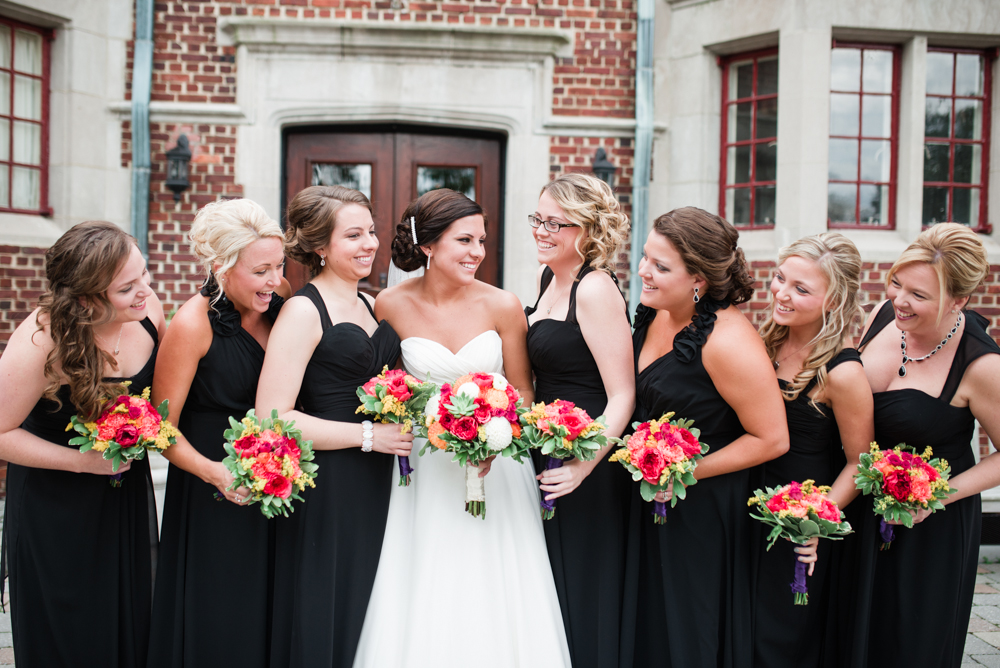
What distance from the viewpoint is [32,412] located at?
2.92 metres

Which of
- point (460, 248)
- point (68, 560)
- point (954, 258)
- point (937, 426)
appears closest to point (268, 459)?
point (68, 560)

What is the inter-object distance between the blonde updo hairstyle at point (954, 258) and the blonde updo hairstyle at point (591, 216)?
1230 millimetres

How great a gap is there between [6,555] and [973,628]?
5.24m

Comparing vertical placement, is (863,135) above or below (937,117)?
below

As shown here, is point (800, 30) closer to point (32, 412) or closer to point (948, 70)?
point (948, 70)

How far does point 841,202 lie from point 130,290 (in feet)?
A: 21.9

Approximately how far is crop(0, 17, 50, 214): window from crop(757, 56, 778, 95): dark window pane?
22.8 ft

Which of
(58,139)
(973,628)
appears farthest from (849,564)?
(58,139)

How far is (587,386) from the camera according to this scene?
318cm

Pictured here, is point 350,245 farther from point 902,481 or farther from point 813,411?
point 902,481

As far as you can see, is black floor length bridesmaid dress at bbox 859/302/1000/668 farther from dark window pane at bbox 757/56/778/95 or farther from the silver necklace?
dark window pane at bbox 757/56/778/95

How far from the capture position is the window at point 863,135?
7.15 meters

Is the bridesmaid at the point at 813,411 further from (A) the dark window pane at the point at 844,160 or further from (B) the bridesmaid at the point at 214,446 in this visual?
(A) the dark window pane at the point at 844,160

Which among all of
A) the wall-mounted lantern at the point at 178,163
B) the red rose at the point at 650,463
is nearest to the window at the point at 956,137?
the red rose at the point at 650,463
